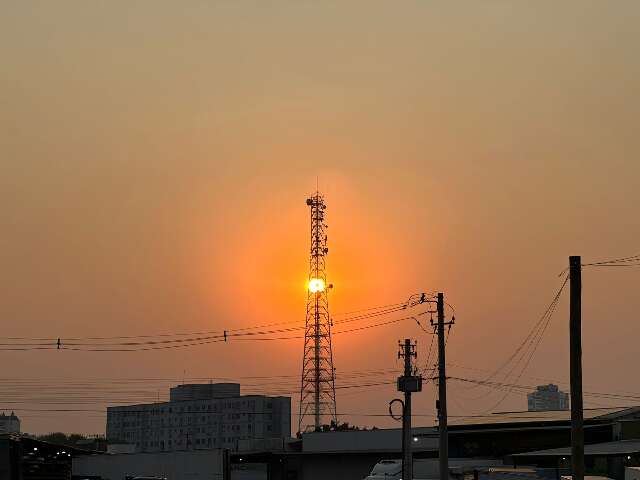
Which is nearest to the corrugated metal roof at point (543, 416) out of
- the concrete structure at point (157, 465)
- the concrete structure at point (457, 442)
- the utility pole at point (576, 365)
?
the concrete structure at point (457, 442)

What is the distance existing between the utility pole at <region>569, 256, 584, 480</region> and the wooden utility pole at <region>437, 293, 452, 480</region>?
16.8 m

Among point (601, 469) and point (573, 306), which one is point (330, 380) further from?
point (573, 306)

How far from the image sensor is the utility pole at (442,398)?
52000 millimetres

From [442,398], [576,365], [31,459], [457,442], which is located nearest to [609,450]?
[442,398]

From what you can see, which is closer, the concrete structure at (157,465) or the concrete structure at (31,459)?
the concrete structure at (31,459)

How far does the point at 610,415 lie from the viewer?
78.9 metres

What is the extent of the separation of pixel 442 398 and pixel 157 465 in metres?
48.6

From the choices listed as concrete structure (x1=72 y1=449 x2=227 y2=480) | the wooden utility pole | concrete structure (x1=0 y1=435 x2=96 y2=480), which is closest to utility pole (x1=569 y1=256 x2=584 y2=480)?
the wooden utility pole

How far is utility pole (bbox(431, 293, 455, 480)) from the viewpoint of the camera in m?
52.0

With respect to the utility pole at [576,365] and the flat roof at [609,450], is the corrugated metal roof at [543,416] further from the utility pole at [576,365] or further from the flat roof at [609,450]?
the utility pole at [576,365]

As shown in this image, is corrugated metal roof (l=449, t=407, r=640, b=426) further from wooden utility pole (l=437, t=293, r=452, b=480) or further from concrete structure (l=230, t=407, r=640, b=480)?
wooden utility pole (l=437, t=293, r=452, b=480)

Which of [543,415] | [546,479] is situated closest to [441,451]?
[546,479]

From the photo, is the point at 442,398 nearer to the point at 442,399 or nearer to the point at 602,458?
the point at 442,399

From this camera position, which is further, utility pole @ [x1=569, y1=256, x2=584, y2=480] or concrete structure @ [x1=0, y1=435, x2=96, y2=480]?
concrete structure @ [x1=0, y1=435, x2=96, y2=480]
